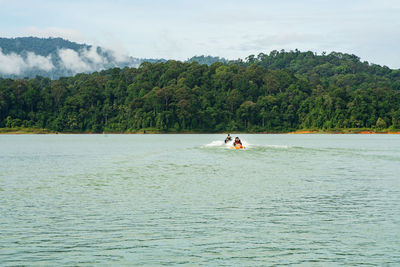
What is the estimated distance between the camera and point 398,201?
27062 mm

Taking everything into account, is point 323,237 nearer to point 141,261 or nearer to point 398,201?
point 141,261

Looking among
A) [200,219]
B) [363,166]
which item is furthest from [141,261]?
[363,166]

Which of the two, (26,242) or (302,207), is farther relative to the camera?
(302,207)

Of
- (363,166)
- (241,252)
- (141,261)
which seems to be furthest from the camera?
(363,166)

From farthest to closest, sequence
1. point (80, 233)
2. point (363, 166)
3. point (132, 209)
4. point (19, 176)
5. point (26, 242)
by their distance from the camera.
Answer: point (363, 166) < point (19, 176) < point (132, 209) < point (80, 233) < point (26, 242)

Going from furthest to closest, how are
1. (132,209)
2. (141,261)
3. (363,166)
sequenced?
(363,166), (132,209), (141,261)

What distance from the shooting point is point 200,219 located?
2198 cm

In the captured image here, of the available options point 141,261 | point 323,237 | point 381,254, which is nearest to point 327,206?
point 323,237

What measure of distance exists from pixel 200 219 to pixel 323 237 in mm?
5874

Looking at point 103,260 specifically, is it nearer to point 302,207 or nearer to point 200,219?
point 200,219

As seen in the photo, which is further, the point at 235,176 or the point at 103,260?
the point at 235,176

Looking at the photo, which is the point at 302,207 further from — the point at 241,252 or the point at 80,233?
the point at 80,233

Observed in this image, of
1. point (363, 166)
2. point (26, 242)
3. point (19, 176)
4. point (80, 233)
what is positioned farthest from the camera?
point (363, 166)

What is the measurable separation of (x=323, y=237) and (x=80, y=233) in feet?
32.1
